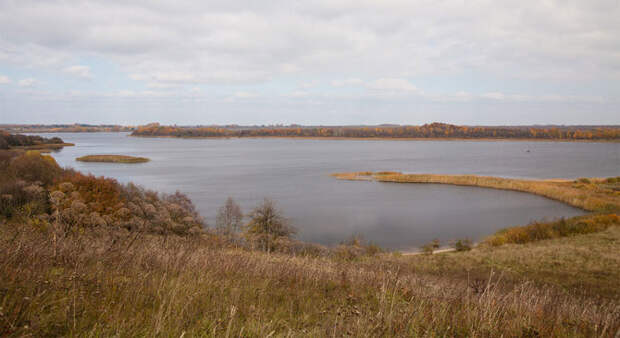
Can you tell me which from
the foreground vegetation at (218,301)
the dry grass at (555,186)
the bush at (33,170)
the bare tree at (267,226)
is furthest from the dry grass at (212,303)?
the dry grass at (555,186)

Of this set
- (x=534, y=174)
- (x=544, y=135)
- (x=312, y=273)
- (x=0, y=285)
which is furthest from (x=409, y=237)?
(x=544, y=135)

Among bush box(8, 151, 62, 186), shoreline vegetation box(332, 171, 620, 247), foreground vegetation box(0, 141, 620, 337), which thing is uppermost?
foreground vegetation box(0, 141, 620, 337)

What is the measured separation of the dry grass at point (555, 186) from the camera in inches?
1302

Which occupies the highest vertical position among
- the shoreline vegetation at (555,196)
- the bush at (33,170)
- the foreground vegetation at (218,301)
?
the foreground vegetation at (218,301)

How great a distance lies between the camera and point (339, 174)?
5212 cm

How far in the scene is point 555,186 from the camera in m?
40.7

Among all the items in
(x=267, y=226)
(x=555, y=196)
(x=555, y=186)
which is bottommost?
(x=555, y=196)

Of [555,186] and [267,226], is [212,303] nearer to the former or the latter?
[267,226]

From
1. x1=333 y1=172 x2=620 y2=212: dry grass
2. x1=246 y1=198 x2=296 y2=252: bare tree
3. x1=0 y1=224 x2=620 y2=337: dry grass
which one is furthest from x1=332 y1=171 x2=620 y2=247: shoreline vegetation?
x1=0 y1=224 x2=620 y2=337: dry grass

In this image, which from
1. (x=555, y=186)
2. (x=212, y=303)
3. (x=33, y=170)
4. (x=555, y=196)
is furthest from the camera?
(x=555, y=186)

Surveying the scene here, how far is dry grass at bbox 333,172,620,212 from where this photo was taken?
33.1 m

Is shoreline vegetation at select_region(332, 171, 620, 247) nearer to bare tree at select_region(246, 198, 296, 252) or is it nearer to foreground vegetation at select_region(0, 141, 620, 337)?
bare tree at select_region(246, 198, 296, 252)

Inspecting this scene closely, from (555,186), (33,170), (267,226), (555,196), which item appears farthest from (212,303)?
(555,186)

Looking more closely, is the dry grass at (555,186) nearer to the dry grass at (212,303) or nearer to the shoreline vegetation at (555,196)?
the shoreline vegetation at (555,196)
